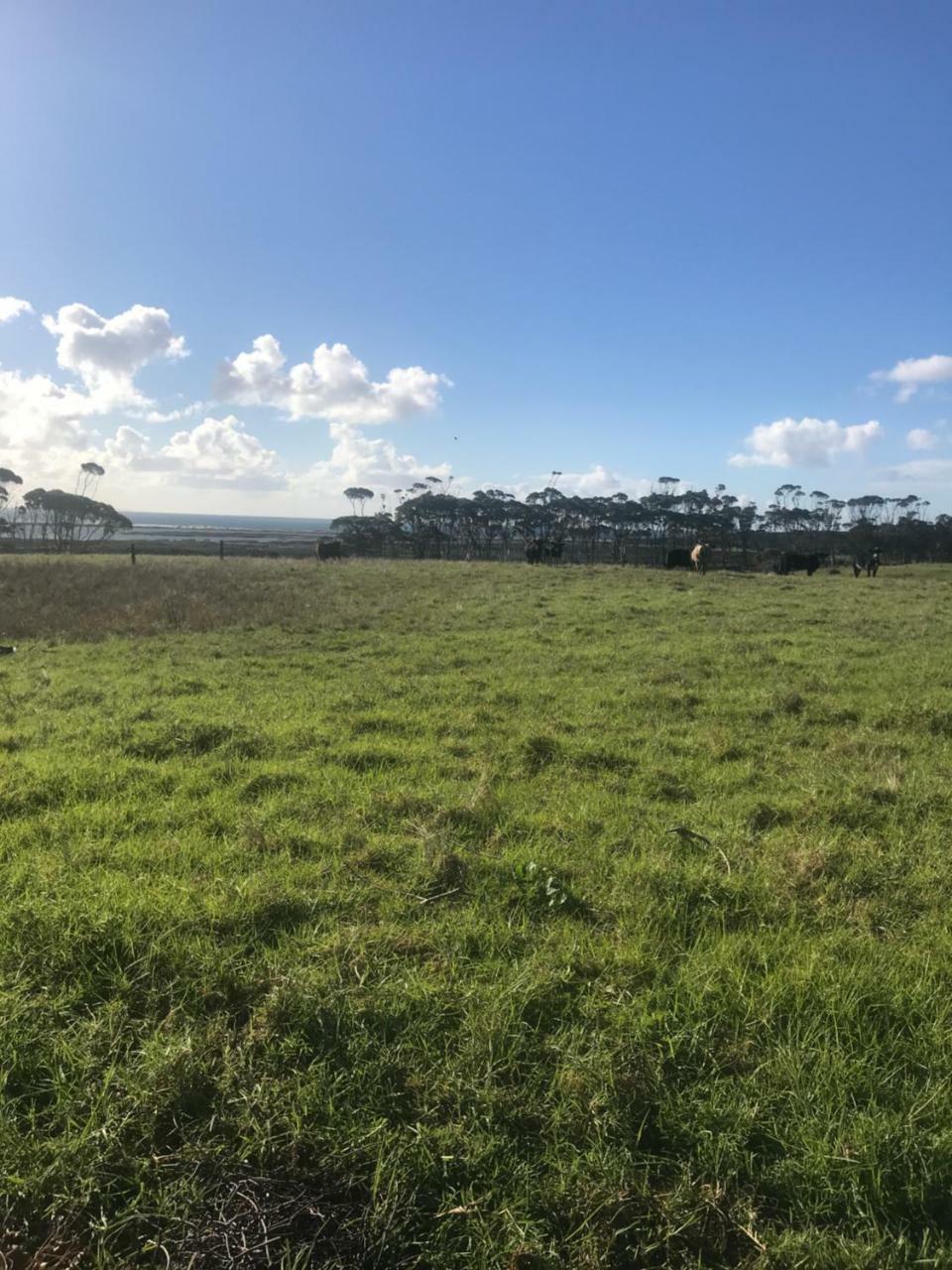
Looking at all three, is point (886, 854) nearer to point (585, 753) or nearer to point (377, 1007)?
point (585, 753)

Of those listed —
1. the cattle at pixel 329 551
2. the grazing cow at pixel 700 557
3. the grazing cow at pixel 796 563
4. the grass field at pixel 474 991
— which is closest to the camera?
the grass field at pixel 474 991

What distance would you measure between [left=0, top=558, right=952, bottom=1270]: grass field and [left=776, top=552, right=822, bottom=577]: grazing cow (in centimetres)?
3311

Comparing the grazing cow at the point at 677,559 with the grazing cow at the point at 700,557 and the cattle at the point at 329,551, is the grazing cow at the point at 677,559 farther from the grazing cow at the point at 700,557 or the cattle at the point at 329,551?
the cattle at the point at 329,551

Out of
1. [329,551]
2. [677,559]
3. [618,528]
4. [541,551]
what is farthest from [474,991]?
[618,528]

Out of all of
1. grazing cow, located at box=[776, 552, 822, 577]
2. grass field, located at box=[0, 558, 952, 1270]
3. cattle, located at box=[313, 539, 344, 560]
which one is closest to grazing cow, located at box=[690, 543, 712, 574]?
grazing cow, located at box=[776, 552, 822, 577]

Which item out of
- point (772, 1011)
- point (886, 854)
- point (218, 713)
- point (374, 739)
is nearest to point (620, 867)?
point (772, 1011)

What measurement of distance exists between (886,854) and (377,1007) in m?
3.42

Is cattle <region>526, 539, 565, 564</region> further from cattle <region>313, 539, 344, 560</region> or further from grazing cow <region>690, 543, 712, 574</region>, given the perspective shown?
cattle <region>313, 539, 344, 560</region>

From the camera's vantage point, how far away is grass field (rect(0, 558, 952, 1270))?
2.12 m

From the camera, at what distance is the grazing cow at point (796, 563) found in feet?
125

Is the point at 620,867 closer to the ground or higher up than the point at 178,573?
closer to the ground

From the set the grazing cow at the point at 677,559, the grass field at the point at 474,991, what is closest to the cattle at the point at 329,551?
the grazing cow at the point at 677,559

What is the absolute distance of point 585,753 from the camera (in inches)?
254

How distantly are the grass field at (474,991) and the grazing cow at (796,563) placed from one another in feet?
109
